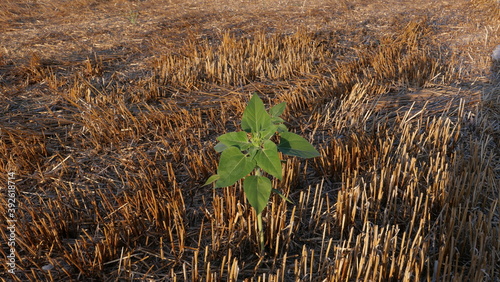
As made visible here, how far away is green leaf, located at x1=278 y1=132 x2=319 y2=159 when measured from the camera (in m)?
1.56

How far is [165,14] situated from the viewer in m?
6.63

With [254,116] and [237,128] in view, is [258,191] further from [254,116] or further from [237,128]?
[237,128]

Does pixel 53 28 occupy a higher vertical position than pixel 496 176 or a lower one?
higher

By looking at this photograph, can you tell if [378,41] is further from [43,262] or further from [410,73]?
[43,262]

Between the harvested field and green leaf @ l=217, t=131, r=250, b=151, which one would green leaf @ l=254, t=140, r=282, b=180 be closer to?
green leaf @ l=217, t=131, r=250, b=151

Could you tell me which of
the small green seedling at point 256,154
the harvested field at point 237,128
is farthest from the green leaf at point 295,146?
the harvested field at point 237,128

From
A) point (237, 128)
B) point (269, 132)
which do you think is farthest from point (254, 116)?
point (237, 128)

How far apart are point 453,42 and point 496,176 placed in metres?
3.31

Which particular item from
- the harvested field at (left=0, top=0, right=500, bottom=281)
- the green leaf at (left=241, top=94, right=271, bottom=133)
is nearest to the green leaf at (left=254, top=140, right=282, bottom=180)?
the green leaf at (left=241, top=94, right=271, bottom=133)

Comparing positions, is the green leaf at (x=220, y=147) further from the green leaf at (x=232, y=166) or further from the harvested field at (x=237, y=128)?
the harvested field at (x=237, y=128)

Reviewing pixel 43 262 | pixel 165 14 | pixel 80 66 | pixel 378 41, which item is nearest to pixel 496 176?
pixel 43 262

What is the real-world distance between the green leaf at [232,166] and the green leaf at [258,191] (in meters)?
0.05

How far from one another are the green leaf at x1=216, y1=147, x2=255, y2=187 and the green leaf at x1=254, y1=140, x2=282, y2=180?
40 millimetres

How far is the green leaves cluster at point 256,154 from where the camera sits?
4.85 ft
